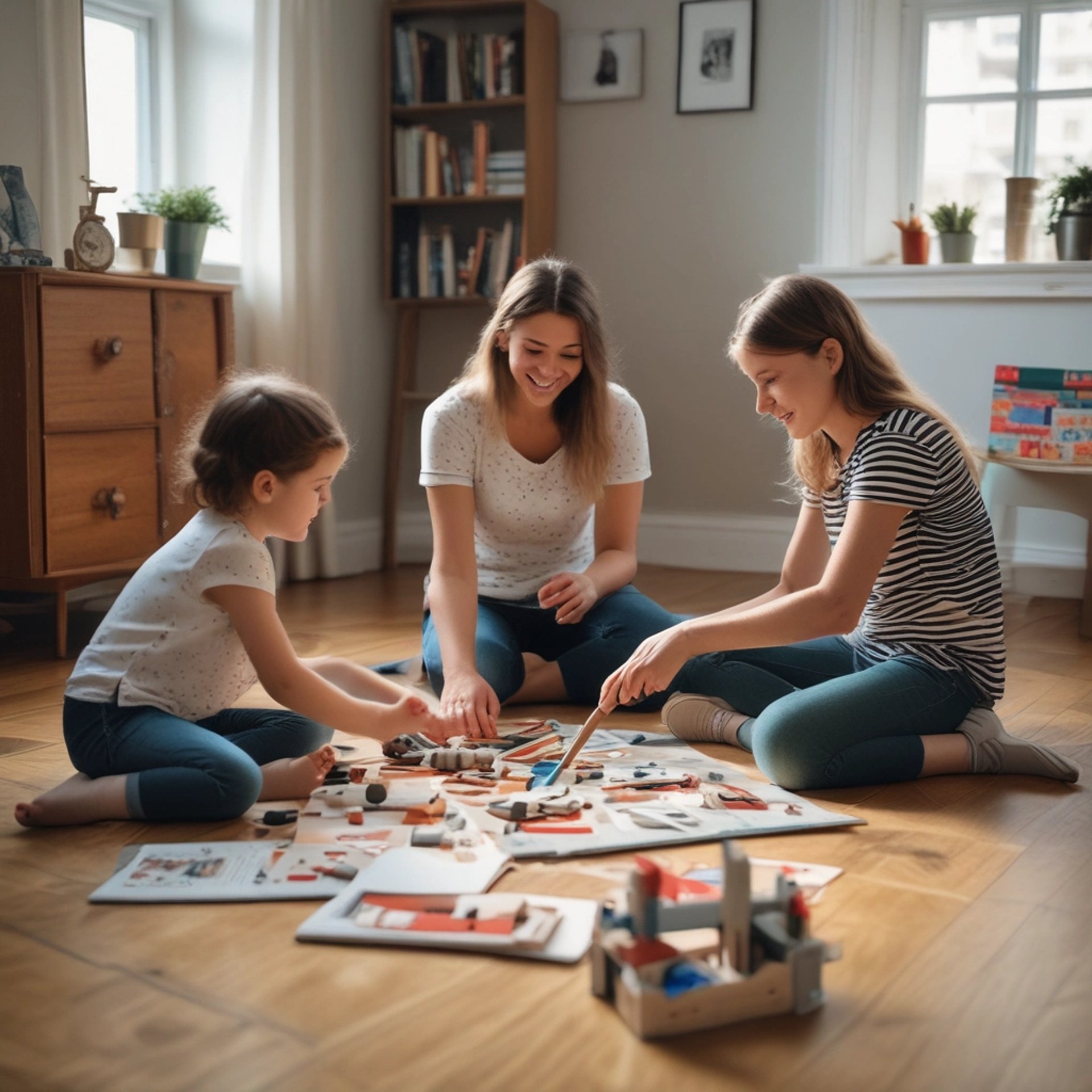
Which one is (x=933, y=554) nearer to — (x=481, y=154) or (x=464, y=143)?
(x=481, y=154)

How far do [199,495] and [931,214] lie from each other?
277 centimetres

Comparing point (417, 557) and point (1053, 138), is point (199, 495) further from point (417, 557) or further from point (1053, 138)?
point (1053, 138)

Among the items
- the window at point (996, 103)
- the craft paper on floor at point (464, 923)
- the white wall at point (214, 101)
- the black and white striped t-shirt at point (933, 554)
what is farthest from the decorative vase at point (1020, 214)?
the craft paper on floor at point (464, 923)

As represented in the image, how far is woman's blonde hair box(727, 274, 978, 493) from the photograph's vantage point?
193 cm

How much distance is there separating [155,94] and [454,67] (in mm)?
895

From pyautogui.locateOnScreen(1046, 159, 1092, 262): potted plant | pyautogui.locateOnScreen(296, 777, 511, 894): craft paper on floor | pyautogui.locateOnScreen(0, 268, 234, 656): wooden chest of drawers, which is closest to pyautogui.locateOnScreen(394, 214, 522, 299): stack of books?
pyautogui.locateOnScreen(0, 268, 234, 656): wooden chest of drawers

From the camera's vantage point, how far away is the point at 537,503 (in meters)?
2.46

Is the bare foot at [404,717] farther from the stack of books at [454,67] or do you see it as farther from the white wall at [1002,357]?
the stack of books at [454,67]

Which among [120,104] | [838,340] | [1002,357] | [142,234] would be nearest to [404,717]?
[838,340]

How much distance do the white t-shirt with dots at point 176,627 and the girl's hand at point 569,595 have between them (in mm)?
634

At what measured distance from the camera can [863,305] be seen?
3.88 meters

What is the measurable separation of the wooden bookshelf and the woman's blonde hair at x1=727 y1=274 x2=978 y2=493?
2137 millimetres

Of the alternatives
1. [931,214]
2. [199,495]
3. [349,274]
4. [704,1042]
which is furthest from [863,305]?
[704,1042]

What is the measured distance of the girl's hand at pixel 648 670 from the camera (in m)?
1.77
